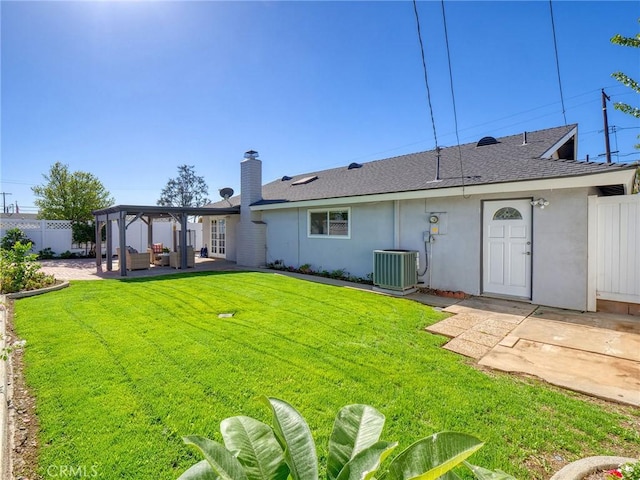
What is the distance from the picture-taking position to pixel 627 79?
353 centimetres

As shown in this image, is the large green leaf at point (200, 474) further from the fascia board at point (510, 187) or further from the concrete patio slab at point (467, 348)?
the fascia board at point (510, 187)

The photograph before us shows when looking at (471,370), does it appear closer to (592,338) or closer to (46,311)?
(592,338)

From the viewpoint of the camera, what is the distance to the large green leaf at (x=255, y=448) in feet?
2.93

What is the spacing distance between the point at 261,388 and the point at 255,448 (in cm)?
250

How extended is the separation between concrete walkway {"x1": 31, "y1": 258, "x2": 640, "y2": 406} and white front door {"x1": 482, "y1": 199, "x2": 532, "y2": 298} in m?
0.57

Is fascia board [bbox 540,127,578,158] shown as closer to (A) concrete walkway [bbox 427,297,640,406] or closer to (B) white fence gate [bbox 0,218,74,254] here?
(A) concrete walkway [bbox 427,297,640,406]

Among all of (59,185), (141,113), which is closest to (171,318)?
(141,113)

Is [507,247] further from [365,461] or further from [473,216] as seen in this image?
[365,461]

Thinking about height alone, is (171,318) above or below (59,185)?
below

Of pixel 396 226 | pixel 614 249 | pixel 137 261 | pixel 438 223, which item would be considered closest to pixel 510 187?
pixel 438 223

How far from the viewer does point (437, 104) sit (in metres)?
7.21

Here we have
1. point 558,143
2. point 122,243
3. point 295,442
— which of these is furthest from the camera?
point 122,243

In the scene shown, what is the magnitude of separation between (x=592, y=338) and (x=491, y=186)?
11.5ft

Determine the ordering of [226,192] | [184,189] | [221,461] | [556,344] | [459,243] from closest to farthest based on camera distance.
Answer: [221,461]
[556,344]
[459,243]
[226,192]
[184,189]
